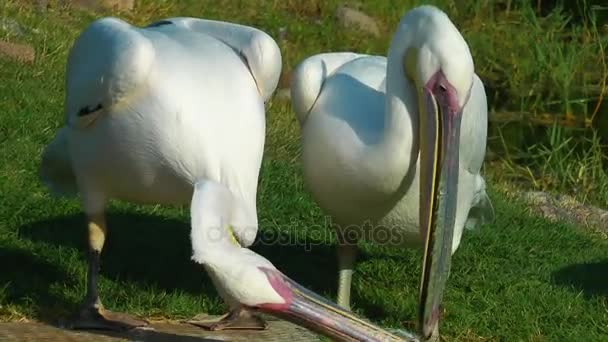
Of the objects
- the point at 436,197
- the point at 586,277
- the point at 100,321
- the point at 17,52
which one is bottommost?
the point at 586,277

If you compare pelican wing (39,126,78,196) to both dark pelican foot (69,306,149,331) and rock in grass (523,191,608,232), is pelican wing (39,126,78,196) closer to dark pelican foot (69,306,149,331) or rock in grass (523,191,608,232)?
dark pelican foot (69,306,149,331)

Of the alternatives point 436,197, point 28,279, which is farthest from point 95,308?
point 436,197

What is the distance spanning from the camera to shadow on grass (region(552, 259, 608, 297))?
22.5 feet

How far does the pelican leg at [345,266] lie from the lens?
6.41 metres

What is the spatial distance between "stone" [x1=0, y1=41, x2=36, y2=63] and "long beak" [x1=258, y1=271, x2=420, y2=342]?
468 cm

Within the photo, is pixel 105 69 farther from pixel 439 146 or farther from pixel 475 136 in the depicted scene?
pixel 475 136

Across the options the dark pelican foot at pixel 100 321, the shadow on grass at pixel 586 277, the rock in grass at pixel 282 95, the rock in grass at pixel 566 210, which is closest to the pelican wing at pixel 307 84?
the dark pelican foot at pixel 100 321

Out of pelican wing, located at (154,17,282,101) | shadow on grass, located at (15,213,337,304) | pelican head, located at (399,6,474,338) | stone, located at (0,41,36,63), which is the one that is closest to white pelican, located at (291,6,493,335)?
pelican head, located at (399,6,474,338)

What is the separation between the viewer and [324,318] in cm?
472

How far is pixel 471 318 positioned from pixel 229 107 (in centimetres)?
167

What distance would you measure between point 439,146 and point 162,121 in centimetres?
112

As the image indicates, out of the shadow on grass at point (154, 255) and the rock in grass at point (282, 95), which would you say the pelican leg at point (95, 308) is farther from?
the rock in grass at point (282, 95)

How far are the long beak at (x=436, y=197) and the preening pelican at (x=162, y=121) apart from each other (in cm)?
70

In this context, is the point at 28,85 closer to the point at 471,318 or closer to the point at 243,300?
the point at 471,318
